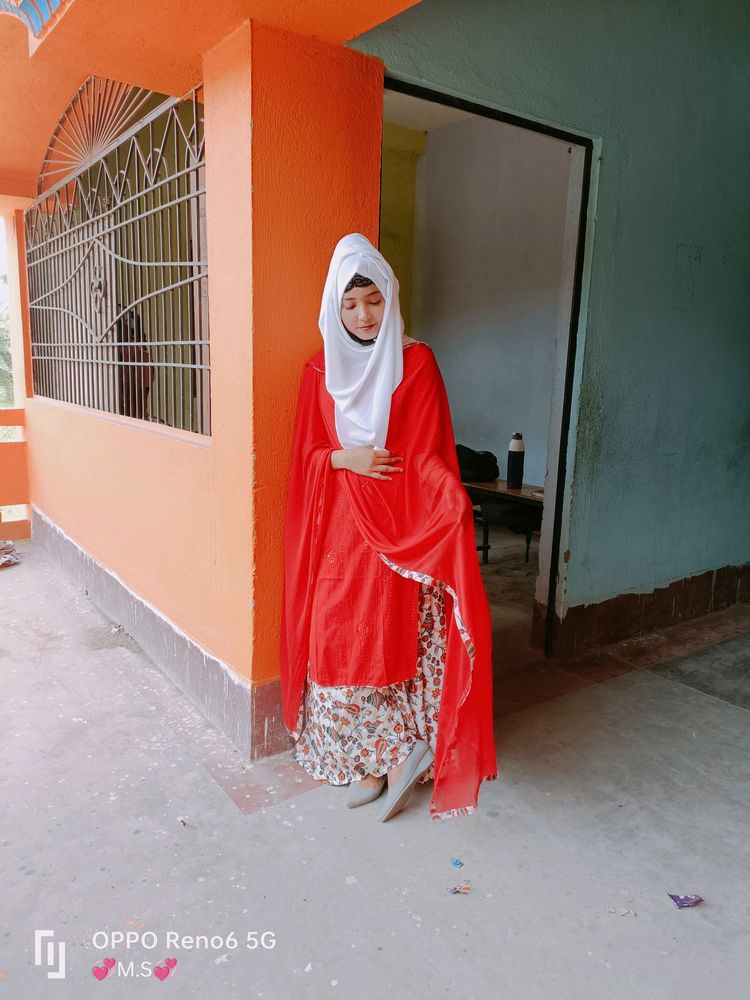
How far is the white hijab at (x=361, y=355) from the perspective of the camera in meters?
2.16

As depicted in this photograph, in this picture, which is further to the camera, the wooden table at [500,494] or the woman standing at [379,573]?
the wooden table at [500,494]

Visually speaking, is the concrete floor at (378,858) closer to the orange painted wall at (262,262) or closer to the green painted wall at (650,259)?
the orange painted wall at (262,262)

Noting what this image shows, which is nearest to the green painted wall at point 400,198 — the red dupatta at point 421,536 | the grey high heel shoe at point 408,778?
the red dupatta at point 421,536

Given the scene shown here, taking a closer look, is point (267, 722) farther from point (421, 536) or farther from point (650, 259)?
point (650, 259)

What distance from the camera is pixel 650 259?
3553mm

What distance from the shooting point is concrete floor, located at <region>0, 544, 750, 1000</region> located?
1710 millimetres

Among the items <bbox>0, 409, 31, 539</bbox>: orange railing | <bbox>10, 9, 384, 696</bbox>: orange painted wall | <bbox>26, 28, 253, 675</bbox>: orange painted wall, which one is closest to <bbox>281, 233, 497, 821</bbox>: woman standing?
<bbox>10, 9, 384, 696</bbox>: orange painted wall

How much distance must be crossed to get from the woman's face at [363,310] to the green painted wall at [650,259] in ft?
3.49

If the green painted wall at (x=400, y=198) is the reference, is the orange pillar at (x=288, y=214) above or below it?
below

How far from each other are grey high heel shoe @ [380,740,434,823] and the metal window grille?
1464 mm

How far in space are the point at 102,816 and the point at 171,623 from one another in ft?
3.40

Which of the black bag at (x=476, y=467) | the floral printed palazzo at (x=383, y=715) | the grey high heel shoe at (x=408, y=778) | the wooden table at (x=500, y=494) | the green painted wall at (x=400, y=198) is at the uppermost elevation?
the green painted wall at (x=400, y=198)

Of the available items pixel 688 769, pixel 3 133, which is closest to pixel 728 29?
pixel 688 769

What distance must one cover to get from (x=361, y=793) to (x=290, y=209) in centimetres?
193
